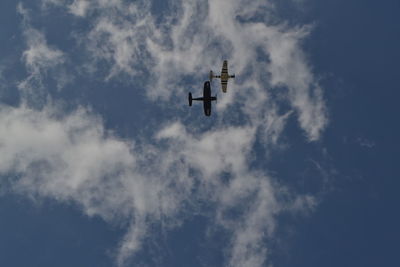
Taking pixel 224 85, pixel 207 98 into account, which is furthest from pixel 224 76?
pixel 207 98

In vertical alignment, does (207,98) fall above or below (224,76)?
below

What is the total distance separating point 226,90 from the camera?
13900 cm

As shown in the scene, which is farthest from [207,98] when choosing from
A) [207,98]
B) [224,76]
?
[224,76]

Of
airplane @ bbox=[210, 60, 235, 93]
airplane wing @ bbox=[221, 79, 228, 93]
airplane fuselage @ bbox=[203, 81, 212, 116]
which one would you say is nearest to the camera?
airplane fuselage @ bbox=[203, 81, 212, 116]

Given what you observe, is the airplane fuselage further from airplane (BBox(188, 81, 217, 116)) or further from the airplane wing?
the airplane wing

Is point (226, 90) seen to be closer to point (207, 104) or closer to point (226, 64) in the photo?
point (226, 64)

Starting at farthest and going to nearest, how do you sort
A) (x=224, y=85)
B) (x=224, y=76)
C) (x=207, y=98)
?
(x=224, y=85), (x=224, y=76), (x=207, y=98)

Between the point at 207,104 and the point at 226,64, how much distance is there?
2145cm

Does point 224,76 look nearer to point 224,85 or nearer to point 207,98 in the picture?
point 224,85

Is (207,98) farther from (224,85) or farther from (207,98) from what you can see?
(224,85)

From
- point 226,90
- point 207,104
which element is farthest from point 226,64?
point 207,104

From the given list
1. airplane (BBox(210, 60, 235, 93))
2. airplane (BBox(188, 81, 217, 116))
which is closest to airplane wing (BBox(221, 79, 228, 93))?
airplane (BBox(210, 60, 235, 93))

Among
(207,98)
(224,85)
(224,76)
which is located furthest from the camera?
(224,85)

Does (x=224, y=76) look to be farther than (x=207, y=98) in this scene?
Yes
